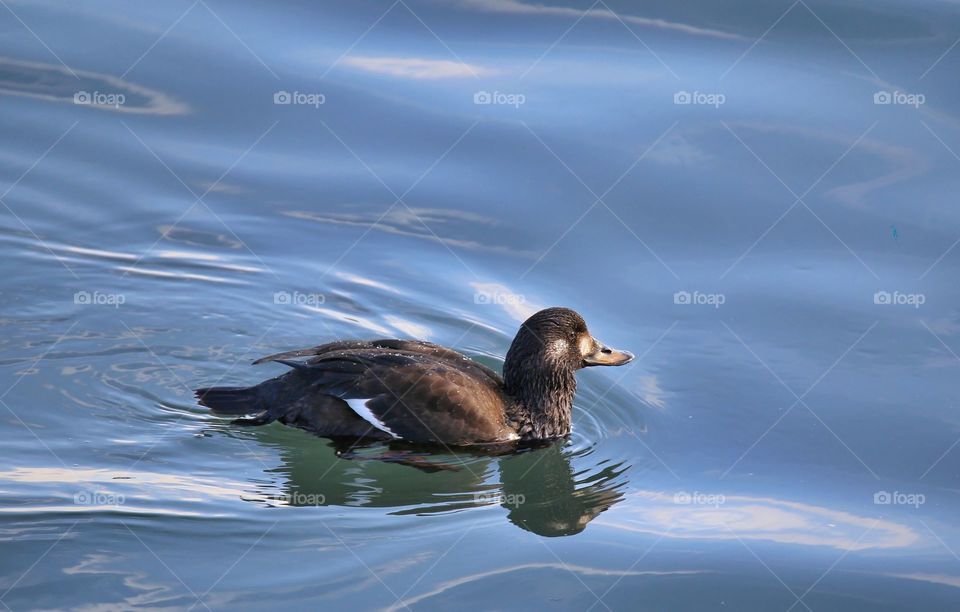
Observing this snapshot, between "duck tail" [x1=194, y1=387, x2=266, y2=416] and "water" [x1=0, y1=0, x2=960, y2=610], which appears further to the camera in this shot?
"duck tail" [x1=194, y1=387, x2=266, y2=416]

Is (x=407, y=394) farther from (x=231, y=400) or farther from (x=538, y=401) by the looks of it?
(x=231, y=400)

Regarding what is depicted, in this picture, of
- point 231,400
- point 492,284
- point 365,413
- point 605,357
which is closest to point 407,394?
point 365,413

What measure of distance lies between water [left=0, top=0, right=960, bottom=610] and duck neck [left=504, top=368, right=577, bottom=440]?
0.18m

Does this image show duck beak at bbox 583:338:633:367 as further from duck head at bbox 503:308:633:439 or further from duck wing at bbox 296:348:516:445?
duck wing at bbox 296:348:516:445

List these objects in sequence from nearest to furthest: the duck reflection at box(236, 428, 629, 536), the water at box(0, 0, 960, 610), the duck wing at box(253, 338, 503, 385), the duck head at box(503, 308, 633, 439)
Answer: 1. the water at box(0, 0, 960, 610)
2. the duck reflection at box(236, 428, 629, 536)
3. the duck wing at box(253, 338, 503, 385)
4. the duck head at box(503, 308, 633, 439)

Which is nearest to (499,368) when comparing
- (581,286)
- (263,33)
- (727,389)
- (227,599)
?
(581,286)

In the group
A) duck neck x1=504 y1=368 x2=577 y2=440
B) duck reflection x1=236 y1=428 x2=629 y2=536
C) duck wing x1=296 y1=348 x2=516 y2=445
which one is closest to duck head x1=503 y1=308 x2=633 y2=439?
duck neck x1=504 y1=368 x2=577 y2=440

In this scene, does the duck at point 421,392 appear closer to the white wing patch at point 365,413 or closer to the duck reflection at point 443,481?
the white wing patch at point 365,413

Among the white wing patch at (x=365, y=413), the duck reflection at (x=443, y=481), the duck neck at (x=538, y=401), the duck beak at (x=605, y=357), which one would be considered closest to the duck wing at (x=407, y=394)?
the white wing patch at (x=365, y=413)

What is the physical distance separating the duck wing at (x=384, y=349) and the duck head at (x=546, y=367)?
0.26m

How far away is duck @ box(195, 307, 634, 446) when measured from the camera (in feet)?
28.1

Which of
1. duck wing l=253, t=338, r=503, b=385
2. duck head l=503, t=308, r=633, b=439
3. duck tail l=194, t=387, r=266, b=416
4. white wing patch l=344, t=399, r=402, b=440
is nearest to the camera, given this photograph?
white wing patch l=344, t=399, r=402, b=440

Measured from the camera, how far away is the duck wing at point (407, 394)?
853cm

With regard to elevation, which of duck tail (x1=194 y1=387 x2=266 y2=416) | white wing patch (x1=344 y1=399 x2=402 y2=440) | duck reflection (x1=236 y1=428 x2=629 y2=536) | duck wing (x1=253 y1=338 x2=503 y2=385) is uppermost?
duck wing (x1=253 y1=338 x2=503 y2=385)
